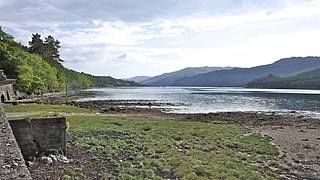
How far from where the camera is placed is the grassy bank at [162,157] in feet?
44.6

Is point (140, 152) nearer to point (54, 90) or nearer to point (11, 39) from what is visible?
point (11, 39)

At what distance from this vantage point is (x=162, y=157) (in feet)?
54.9

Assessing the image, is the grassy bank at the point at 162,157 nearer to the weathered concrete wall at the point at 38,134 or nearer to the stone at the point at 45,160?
the stone at the point at 45,160

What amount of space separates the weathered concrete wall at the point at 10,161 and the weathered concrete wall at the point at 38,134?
3815mm

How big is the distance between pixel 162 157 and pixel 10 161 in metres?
9.71

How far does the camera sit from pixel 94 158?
49.7 feet

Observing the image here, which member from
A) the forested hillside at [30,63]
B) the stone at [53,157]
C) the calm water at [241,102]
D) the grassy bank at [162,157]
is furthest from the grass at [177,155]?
the forested hillside at [30,63]

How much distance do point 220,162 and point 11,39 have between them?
120 meters

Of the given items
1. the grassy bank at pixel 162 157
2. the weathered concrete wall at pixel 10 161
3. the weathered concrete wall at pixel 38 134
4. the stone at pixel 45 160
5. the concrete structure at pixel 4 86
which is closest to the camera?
the weathered concrete wall at pixel 10 161

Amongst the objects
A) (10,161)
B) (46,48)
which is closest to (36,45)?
(46,48)

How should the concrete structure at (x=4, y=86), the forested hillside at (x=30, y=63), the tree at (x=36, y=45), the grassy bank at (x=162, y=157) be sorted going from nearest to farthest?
the grassy bank at (x=162, y=157), the concrete structure at (x=4, y=86), the forested hillside at (x=30, y=63), the tree at (x=36, y=45)

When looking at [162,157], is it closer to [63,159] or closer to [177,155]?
[177,155]

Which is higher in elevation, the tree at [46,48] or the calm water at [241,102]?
the tree at [46,48]

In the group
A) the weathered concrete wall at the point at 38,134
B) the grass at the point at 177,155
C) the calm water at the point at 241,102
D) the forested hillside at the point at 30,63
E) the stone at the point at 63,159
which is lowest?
the calm water at the point at 241,102
